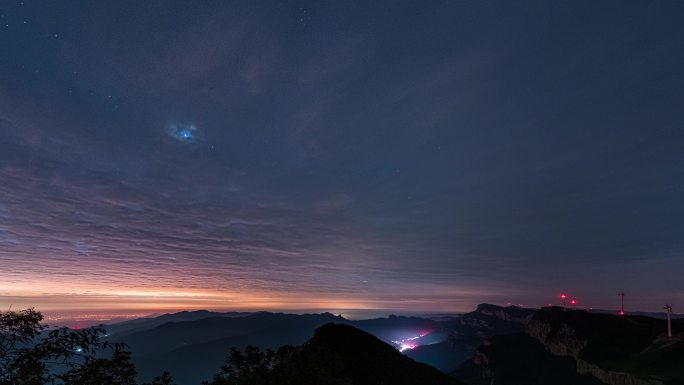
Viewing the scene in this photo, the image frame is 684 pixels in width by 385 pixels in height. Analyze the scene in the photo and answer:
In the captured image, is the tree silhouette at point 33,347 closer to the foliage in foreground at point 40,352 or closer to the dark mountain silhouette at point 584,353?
the foliage in foreground at point 40,352

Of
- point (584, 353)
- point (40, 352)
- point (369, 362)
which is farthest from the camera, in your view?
point (584, 353)

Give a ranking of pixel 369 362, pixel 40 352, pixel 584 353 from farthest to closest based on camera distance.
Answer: pixel 584 353 → pixel 369 362 → pixel 40 352

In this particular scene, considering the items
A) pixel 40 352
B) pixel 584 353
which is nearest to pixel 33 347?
pixel 40 352

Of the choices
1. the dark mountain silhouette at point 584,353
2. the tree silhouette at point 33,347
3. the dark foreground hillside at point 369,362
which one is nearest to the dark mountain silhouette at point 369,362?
the dark foreground hillside at point 369,362

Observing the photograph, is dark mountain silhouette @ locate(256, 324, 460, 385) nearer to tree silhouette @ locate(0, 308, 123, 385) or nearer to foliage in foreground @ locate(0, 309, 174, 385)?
foliage in foreground @ locate(0, 309, 174, 385)

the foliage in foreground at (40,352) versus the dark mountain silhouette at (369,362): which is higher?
the foliage in foreground at (40,352)

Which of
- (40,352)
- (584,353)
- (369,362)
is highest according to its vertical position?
(40,352)

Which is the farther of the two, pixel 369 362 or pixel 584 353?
pixel 584 353

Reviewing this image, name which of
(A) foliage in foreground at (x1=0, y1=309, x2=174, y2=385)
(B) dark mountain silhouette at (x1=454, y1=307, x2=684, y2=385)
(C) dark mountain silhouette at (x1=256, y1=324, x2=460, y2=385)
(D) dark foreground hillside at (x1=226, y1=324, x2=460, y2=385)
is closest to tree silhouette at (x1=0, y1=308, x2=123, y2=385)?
(A) foliage in foreground at (x1=0, y1=309, x2=174, y2=385)

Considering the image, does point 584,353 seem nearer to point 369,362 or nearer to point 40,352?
point 369,362

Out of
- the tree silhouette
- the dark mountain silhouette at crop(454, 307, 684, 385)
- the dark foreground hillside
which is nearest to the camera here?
the tree silhouette

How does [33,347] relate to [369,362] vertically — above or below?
above

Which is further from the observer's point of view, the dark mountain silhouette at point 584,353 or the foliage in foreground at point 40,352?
the dark mountain silhouette at point 584,353
